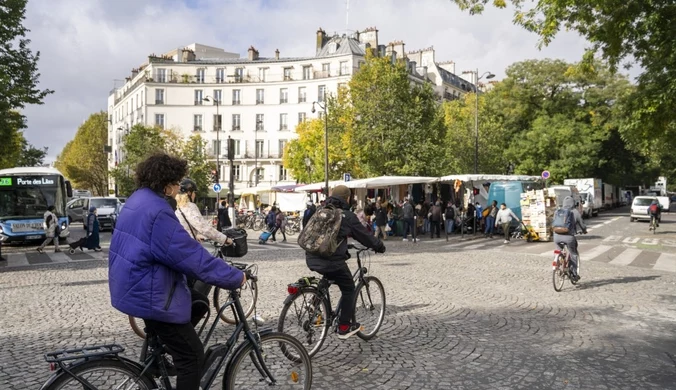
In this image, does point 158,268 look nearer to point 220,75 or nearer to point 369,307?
point 369,307

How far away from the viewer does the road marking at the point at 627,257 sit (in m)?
14.9

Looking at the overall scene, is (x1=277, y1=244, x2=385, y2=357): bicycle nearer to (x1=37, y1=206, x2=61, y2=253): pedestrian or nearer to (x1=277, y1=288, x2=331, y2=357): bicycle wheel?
(x1=277, y1=288, x2=331, y2=357): bicycle wheel

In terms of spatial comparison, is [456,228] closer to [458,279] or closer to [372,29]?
[458,279]

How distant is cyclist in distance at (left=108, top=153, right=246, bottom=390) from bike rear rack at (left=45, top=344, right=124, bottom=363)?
0.20 metres

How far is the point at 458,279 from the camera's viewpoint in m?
11.2

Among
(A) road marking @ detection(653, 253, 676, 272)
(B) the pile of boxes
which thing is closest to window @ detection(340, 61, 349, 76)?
(B) the pile of boxes

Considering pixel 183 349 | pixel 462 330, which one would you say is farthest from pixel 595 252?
pixel 183 349

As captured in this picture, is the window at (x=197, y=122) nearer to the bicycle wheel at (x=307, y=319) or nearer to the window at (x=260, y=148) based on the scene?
the window at (x=260, y=148)

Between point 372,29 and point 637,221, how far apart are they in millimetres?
38571

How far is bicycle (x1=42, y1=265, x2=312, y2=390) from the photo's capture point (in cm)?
284

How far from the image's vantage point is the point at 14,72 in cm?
2145

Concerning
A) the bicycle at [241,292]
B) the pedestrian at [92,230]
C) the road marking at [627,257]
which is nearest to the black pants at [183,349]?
the bicycle at [241,292]

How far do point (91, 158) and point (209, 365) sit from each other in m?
81.9

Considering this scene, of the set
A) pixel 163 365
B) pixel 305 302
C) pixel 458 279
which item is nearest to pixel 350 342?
pixel 305 302
